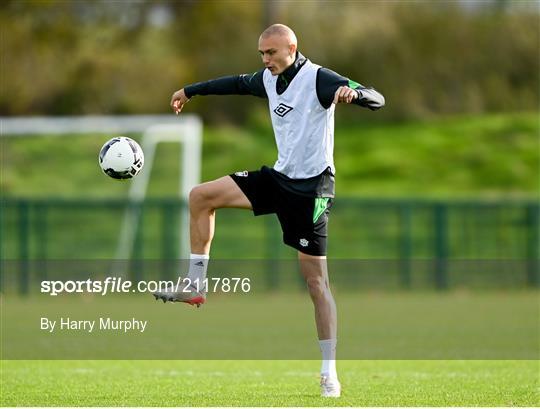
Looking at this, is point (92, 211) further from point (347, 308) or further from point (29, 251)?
point (347, 308)

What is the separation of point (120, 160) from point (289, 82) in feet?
4.99

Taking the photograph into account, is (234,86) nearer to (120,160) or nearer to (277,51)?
(277,51)

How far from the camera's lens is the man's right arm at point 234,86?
911 centimetres

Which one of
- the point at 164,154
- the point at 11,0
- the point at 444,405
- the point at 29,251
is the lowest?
the point at 444,405

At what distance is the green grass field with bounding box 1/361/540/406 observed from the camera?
8.41 m

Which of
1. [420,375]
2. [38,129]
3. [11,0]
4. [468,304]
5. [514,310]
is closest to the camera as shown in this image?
[420,375]

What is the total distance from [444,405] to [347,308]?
11223mm

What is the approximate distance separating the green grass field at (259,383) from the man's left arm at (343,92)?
6.83 ft

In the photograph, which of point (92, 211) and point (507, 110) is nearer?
point (92, 211)

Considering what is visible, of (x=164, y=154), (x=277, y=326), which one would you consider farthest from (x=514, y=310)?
(x=164, y=154)

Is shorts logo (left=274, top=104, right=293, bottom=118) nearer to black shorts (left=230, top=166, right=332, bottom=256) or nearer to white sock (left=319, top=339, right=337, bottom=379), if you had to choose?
black shorts (left=230, top=166, right=332, bottom=256)

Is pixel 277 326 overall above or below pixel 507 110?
below

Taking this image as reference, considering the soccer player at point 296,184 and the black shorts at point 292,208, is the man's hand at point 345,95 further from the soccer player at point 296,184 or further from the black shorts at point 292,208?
the black shorts at point 292,208

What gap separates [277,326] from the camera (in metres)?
15.8
